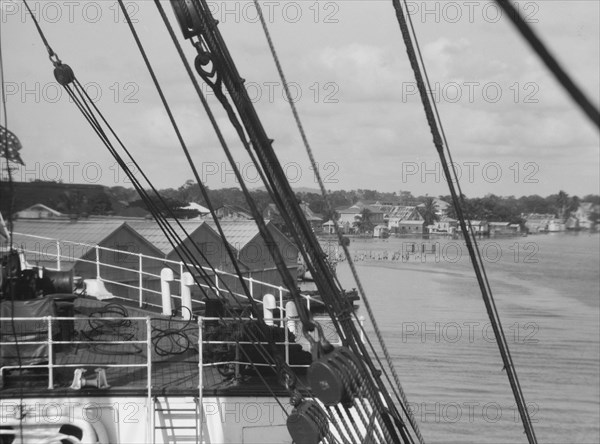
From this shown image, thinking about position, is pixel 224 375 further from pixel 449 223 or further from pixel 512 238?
pixel 512 238

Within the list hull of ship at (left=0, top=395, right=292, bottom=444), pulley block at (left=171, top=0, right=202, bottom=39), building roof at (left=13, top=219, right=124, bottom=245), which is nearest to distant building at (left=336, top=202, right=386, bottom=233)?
building roof at (left=13, top=219, right=124, bottom=245)

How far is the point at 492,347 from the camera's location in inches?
1447

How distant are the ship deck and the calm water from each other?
42.7 feet

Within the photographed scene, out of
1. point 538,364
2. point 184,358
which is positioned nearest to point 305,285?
point 538,364

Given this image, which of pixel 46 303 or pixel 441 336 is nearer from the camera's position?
pixel 46 303

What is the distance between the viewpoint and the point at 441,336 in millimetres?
38188

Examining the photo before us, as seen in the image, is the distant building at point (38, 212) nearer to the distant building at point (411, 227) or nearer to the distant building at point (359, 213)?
the distant building at point (359, 213)

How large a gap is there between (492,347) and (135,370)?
29.4m

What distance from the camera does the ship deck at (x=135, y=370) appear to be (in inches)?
343

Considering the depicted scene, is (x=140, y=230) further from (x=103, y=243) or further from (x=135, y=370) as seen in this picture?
(x=135, y=370)

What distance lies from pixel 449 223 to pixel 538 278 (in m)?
15.3

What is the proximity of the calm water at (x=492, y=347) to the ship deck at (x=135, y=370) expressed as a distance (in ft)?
42.7

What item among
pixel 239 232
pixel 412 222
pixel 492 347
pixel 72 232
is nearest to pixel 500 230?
pixel 412 222

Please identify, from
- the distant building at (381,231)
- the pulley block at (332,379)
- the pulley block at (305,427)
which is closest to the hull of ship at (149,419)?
the pulley block at (305,427)
